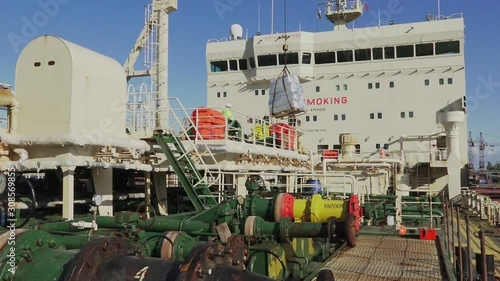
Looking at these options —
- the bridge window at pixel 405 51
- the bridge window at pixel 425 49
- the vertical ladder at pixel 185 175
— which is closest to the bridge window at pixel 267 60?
the bridge window at pixel 405 51

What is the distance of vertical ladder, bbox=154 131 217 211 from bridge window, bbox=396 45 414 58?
17.8 meters

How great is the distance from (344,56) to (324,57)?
1.13 m

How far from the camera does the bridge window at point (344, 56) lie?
25.3m

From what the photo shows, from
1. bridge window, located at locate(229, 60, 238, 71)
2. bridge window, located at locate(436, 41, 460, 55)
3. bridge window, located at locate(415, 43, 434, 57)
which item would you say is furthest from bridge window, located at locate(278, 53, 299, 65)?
bridge window, located at locate(436, 41, 460, 55)

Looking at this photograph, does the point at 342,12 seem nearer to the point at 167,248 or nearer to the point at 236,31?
the point at 236,31

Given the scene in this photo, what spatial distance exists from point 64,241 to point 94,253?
1.64 meters

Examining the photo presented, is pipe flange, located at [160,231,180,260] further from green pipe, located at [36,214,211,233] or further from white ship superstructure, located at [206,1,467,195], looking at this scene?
white ship superstructure, located at [206,1,467,195]

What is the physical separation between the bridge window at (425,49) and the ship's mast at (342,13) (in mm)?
6133

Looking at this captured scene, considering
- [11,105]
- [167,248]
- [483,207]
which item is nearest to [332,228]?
[167,248]

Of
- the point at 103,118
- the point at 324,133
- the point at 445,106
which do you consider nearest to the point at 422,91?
the point at 445,106

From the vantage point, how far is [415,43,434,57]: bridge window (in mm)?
24047

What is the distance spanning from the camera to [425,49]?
24.2 m

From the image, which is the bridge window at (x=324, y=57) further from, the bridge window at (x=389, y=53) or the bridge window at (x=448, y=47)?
the bridge window at (x=448, y=47)

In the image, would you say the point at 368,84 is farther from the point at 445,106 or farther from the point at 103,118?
the point at 103,118
